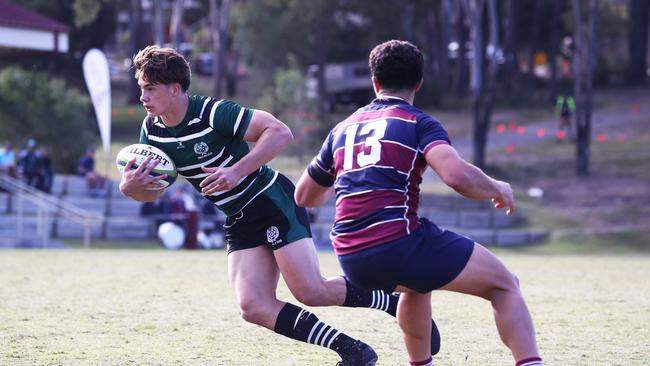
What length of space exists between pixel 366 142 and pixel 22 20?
22.1 metres

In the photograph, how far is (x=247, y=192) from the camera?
6656mm

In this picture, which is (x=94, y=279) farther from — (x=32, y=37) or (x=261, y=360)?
(x=32, y=37)

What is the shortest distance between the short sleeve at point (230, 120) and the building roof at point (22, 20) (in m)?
20.0

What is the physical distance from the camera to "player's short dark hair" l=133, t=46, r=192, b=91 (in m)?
6.34

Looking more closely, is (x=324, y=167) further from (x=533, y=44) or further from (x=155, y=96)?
(x=533, y=44)

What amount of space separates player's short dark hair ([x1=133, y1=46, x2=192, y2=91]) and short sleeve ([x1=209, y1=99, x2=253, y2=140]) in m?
0.27

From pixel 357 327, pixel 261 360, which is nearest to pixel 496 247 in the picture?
pixel 357 327

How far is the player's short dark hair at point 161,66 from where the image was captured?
20.8ft

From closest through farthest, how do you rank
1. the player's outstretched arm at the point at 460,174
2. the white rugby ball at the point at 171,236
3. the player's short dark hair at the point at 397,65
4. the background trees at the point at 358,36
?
the player's outstretched arm at the point at 460,174 < the player's short dark hair at the point at 397,65 < the white rugby ball at the point at 171,236 < the background trees at the point at 358,36

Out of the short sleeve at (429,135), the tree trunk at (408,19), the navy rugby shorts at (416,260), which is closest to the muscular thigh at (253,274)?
the navy rugby shorts at (416,260)

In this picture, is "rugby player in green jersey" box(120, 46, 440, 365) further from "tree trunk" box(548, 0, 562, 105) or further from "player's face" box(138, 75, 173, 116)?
"tree trunk" box(548, 0, 562, 105)

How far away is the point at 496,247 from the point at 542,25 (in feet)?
117

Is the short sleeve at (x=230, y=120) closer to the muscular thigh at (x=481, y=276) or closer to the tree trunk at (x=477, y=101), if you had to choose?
the muscular thigh at (x=481, y=276)

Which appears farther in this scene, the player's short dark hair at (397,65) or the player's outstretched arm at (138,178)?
the player's outstretched arm at (138,178)
